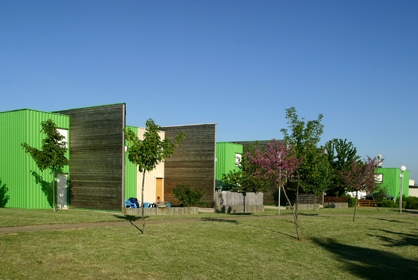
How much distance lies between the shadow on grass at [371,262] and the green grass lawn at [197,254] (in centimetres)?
3

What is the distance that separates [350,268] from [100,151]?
18425 mm

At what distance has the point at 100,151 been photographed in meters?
26.4

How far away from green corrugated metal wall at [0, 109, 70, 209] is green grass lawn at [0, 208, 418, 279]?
9.44 m

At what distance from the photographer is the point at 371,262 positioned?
1249 centimetres

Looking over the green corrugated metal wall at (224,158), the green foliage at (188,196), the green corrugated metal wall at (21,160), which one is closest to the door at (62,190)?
the green corrugated metal wall at (21,160)

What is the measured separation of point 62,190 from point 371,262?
800 inches

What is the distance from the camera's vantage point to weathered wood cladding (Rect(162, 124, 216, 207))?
3106cm

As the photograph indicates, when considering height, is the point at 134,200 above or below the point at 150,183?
below

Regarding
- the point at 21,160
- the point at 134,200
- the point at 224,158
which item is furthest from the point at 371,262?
the point at 224,158

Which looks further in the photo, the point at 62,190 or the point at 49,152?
the point at 62,190

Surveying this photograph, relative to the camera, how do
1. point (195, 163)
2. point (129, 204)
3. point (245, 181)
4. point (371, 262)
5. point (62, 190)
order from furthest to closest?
point (245, 181)
point (195, 163)
point (129, 204)
point (62, 190)
point (371, 262)

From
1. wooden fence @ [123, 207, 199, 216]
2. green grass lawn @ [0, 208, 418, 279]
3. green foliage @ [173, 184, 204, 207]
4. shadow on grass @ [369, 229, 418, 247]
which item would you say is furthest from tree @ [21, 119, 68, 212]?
shadow on grass @ [369, 229, 418, 247]

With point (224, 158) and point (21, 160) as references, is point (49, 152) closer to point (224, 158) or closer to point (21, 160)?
point (21, 160)

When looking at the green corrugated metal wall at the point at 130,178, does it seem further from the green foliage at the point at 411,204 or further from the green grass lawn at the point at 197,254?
the green foliage at the point at 411,204
